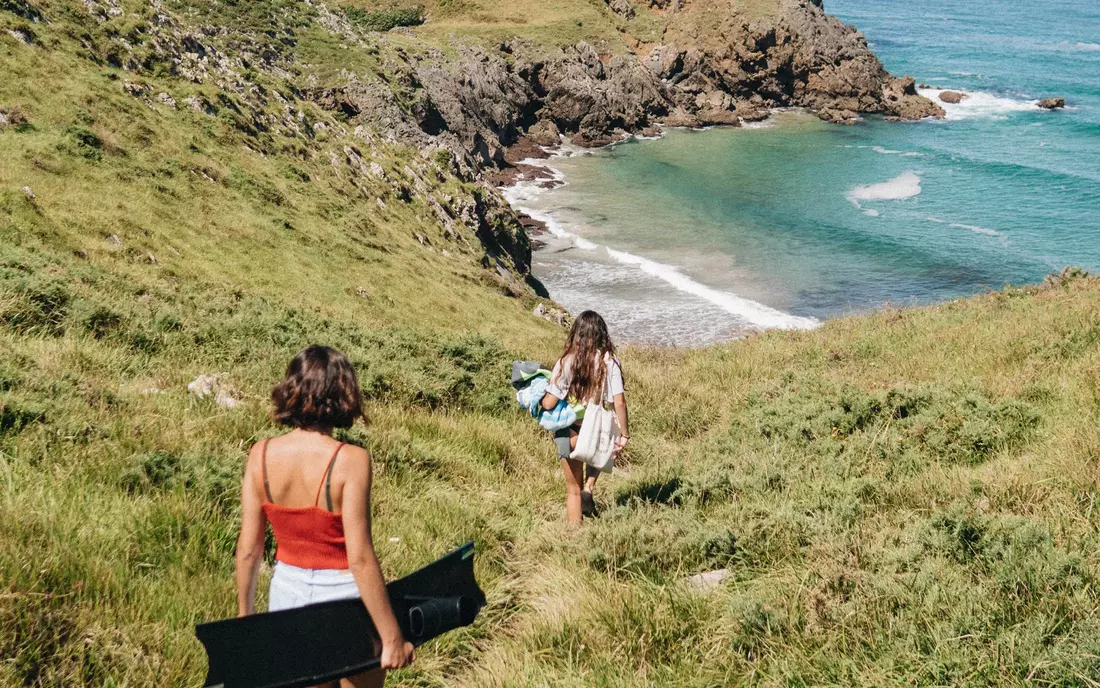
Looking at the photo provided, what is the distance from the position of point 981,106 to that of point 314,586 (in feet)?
348

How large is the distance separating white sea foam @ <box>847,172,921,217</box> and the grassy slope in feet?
146

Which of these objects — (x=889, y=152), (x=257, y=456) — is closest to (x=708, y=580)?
(x=257, y=456)

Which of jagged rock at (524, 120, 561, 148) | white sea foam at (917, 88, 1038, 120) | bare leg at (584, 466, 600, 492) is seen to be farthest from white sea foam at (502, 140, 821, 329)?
white sea foam at (917, 88, 1038, 120)

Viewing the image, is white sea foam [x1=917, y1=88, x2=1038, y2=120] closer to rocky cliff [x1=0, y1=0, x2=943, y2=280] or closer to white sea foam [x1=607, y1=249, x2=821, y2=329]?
rocky cliff [x1=0, y1=0, x2=943, y2=280]

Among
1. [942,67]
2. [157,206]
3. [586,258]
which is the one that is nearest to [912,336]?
[157,206]

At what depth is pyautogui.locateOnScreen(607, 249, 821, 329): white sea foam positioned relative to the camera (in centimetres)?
3609

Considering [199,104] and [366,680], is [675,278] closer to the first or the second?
[199,104]

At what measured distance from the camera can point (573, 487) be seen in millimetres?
7047

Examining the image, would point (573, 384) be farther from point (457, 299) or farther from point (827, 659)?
point (457, 299)

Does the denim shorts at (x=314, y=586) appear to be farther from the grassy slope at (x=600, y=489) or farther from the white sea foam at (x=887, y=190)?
the white sea foam at (x=887, y=190)

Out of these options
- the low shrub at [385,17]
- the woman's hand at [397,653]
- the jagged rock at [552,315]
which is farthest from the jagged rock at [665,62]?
the woman's hand at [397,653]

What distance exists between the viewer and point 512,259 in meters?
39.0

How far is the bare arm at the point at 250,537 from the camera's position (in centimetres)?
346

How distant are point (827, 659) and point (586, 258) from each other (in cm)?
4316
